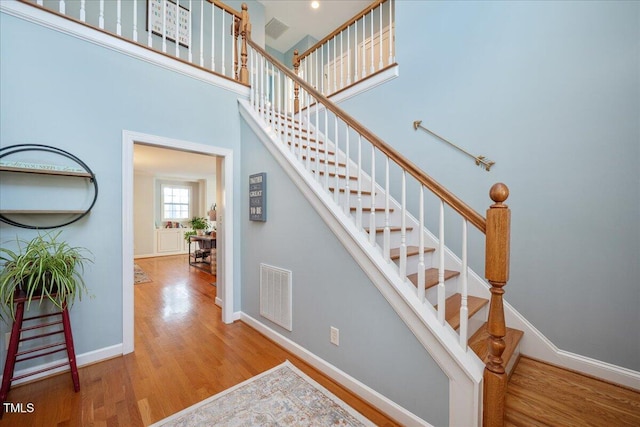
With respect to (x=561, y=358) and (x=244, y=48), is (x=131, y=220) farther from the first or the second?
(x=561, y=358)

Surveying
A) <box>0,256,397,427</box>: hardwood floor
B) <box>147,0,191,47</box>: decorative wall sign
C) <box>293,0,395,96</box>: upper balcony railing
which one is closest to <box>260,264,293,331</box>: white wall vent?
<box>0,256,397,427</box>: hardwood floor

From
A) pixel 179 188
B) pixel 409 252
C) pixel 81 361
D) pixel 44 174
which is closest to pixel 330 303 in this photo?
pixel 409 252

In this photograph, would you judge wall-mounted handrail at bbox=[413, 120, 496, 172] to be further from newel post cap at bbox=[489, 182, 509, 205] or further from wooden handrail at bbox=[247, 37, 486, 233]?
newel post cap at bbox=[489, 182, 509, 205]

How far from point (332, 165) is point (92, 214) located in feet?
7.31

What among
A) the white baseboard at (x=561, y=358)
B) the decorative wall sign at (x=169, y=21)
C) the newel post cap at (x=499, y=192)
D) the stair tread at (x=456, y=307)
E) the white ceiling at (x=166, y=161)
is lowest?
the white baseboard at (x=561, y=358)

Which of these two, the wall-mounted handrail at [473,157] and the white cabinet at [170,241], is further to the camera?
the white cabinet at [170,241]

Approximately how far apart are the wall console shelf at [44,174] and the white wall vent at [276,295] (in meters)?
1.59

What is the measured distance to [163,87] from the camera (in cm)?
250

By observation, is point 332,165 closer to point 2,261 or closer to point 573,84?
point 573,84

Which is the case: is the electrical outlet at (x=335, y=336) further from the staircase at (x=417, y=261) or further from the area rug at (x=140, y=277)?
the area rug at (x=140, y=277)

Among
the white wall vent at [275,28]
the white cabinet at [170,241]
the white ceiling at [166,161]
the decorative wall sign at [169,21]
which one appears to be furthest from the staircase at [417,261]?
the white cabinet at [170,241]

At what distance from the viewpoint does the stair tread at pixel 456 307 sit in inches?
62.3

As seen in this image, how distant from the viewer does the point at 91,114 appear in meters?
2.13

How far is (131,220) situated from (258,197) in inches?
45.1
